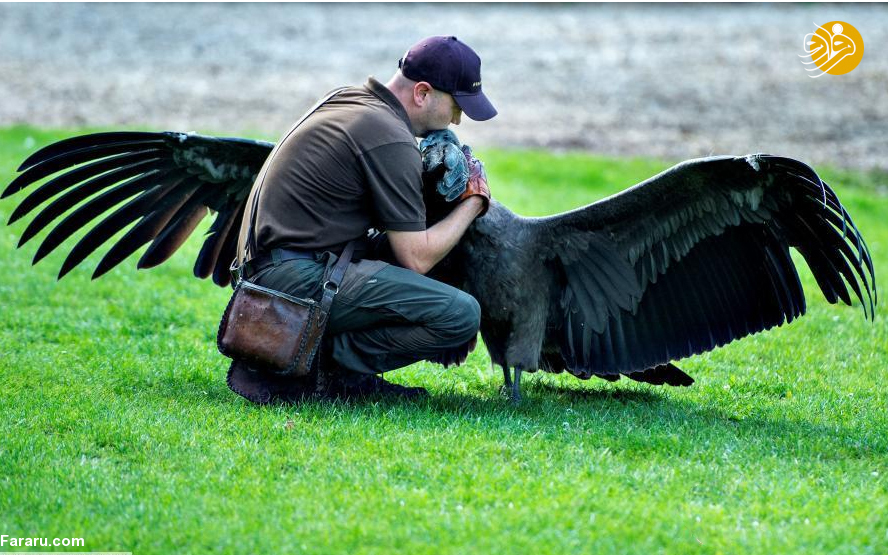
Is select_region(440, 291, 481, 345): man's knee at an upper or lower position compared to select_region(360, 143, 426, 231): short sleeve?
lower

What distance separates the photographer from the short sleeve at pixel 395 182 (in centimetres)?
527

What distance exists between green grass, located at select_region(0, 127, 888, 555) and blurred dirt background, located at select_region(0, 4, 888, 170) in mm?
8508

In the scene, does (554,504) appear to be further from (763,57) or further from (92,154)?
(763,57)

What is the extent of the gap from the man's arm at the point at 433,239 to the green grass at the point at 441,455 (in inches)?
31.0

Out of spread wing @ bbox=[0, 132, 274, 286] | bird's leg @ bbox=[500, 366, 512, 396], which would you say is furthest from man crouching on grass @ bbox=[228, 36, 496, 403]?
spread wing @ bbox=[0, 132, 274, 286]

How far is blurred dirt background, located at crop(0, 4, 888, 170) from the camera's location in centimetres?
1608

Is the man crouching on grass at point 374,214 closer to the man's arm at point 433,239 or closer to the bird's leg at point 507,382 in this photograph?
the man's arm at point 433,239

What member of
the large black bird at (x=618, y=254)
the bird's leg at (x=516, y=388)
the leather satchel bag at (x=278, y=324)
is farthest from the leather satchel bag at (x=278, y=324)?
the bird's leg at (x=516, y=388)

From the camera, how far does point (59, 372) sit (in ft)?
20.3

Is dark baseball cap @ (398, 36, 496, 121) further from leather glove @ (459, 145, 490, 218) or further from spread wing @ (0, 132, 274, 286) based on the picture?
spread wing @ (0, 132, 274, 286)

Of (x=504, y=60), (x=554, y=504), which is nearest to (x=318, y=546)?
(x=554, y=504)

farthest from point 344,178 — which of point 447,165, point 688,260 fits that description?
point 688,260

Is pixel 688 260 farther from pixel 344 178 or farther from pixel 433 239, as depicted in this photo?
pixel 344 178

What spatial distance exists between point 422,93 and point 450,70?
7.9 inches
